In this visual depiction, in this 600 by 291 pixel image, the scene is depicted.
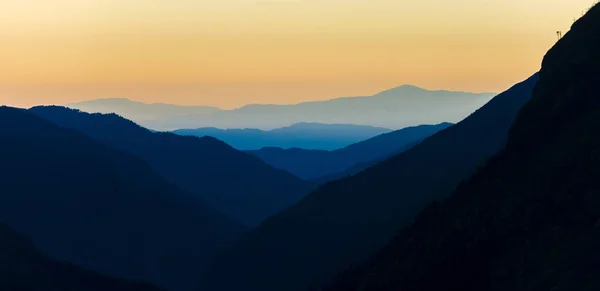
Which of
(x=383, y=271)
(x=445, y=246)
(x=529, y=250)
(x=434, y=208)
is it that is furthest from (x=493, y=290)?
(x=434, y=208)

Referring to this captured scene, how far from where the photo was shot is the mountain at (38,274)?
151m

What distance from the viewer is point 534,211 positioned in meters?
69.0

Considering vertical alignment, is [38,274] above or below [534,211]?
below

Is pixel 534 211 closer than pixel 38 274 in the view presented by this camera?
Yes

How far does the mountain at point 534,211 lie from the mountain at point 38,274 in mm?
81347

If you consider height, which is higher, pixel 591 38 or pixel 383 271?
pixel 591 38

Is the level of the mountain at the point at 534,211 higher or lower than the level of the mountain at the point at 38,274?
higher

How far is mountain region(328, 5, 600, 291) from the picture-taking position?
198 ft

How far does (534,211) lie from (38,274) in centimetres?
11929

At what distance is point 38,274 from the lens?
522ft

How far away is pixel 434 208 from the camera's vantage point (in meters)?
99.4

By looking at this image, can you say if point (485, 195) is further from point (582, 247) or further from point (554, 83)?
point (582, 247)

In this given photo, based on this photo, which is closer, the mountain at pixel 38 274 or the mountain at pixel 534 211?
the mountain at pixel 534 211

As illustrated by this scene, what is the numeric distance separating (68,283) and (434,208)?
307 ft
